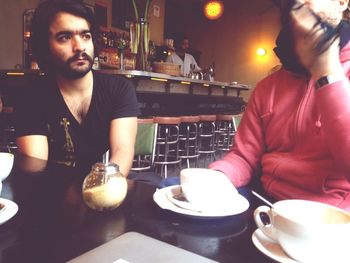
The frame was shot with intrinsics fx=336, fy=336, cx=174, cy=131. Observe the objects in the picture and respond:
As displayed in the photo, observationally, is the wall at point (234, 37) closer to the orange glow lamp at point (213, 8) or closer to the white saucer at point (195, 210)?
the orange glow lamp at point (213, 8)

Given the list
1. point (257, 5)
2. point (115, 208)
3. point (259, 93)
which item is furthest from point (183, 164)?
point (257, 5)

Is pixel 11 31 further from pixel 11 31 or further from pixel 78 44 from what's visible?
pixel 78 44

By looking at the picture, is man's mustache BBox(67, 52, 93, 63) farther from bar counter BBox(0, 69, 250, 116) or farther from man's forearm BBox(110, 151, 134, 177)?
bar counter BBox(0, 69, 250, 116)

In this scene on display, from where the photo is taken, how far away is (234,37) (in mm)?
10523

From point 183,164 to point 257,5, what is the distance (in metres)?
6.70

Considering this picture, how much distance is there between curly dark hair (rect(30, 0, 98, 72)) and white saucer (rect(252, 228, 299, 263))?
156cm

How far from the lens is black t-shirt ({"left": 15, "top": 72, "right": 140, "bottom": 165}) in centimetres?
178

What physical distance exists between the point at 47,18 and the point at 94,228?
1.49 m

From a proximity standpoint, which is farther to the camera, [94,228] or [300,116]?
[300,116]

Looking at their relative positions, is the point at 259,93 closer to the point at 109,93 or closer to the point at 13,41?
the point at 109,93

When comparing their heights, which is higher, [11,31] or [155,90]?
[11,31]

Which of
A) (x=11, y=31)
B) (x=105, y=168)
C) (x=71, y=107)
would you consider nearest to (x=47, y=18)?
(x=71, y=107)

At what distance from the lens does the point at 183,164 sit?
17.8 feet

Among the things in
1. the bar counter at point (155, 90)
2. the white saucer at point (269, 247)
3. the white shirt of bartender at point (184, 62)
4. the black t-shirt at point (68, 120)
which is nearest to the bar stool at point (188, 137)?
the bar counter at point (155, 90)
